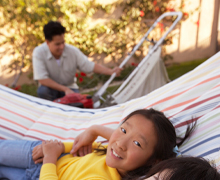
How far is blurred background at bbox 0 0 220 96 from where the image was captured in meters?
5.13

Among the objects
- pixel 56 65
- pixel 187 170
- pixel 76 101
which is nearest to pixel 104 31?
pixel 56 65

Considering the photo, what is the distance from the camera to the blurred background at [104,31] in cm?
513

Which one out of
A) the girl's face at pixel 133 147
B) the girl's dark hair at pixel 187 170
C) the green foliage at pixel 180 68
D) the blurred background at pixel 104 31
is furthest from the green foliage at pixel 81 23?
the girl's dark hair at pixel 187 170

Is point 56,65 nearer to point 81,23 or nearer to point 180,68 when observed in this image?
point 81,23

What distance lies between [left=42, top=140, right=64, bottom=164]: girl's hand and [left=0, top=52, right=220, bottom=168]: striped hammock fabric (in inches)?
12.6

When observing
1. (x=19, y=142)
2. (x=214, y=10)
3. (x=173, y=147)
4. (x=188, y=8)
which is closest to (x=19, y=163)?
(x=19, y=142)

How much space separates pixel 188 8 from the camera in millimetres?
6172

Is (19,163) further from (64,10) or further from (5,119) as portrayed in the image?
(64,10)

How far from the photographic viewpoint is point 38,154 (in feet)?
4.36

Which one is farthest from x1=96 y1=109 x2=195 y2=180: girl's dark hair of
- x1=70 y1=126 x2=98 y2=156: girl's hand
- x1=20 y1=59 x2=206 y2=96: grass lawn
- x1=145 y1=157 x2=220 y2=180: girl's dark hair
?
x1=20 y1=59 x2=206 y2=96: grass lawn

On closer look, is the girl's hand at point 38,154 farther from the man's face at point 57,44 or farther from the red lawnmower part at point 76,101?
the man's face at point 57,44

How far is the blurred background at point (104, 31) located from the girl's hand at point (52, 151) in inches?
140

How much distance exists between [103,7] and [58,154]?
4.97 m

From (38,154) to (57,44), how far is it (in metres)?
2.00
